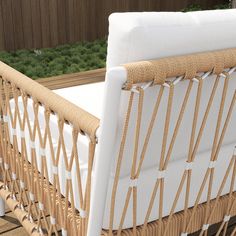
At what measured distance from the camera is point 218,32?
117cm

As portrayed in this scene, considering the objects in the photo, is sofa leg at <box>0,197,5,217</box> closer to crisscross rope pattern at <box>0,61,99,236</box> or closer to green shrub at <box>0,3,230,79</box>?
crisscross rope pattern at <box>0,61,99,236</box>

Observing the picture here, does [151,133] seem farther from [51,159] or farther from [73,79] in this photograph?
[73,79]

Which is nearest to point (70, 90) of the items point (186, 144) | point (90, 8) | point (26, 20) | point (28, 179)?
point (28, 179)

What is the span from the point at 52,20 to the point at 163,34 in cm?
438

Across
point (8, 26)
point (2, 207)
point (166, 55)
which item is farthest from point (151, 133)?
point (8, 26)

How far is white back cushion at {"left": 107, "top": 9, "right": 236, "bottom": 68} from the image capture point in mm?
1047

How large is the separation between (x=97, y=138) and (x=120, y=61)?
0.69 feet

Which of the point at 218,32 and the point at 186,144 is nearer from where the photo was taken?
the point at 218,32

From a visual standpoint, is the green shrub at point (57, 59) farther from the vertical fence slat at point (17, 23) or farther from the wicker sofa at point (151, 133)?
the wicker sofa at point (151, 133)

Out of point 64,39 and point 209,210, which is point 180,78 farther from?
point 64,39

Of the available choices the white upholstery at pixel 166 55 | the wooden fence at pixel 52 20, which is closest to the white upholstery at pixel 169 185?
the white upholstery at pixel 166 55

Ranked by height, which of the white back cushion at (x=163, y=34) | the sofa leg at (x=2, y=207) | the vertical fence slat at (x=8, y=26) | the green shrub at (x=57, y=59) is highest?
the white back cushion at (x=163, y=34)

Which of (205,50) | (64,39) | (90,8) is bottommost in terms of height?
(64,39)

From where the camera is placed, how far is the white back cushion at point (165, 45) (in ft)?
3.45
